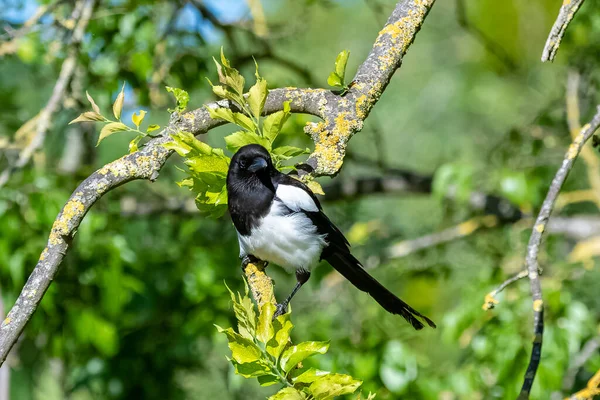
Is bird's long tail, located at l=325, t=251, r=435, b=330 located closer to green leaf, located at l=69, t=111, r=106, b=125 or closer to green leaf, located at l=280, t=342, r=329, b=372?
green leaf, located at l=280, t=342, r=329, b=372

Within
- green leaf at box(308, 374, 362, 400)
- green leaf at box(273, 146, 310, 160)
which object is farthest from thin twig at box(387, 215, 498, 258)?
green leaf at box(308, 374, 362, 400)

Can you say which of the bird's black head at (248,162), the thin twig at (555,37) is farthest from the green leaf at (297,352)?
the thin twig at (555,37)

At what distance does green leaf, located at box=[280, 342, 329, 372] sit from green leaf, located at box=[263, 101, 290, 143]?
22.1 inches

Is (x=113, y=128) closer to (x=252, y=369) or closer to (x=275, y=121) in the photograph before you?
(x=275, y=121)

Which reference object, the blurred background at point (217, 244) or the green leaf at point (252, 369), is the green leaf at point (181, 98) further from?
the blurred background at point (217, 244)

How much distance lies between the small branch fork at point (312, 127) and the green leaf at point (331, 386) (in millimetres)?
370

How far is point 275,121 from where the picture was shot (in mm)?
2000

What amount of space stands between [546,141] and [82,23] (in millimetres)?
2641

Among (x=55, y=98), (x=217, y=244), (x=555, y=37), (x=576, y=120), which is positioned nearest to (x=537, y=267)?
(x=555, y=37)

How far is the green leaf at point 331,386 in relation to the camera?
1646 mm

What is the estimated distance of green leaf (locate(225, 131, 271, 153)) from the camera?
6.84 feet

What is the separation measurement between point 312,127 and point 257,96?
0.78 feet

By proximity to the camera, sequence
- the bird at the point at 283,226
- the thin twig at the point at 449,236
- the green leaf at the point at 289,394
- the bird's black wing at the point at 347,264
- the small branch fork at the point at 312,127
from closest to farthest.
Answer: the green leaf at the point at 289,394 < the small branch fork at the point at 312,127 < the bird at the point at 283,226 < the bird's black wing at the point at 347,264 < the thin twig at the point at 449,236

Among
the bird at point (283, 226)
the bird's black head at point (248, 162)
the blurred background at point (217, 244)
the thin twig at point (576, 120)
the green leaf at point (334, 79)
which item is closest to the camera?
the green leaf at point (334, 79)
